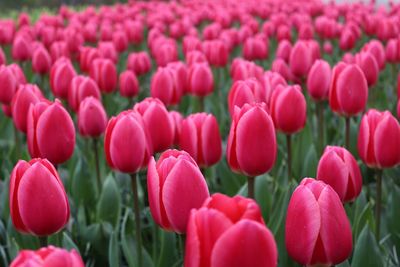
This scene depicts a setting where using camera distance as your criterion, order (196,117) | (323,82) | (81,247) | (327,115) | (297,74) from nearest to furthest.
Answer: (196,117) < (81,247) < (323,82) < (297,74) < (327,115)

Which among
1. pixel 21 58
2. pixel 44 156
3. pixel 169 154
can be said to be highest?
pixel 169 154

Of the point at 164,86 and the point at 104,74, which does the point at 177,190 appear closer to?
the point at 164,86

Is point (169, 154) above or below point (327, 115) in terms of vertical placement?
above

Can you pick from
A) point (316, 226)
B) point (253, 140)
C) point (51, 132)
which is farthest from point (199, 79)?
point (316, 226)

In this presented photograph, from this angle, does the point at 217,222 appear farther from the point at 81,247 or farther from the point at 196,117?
the point at 81,247

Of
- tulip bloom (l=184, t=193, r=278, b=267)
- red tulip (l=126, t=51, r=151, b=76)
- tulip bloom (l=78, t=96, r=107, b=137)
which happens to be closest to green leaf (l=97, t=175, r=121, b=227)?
tulip bloom (l=78, t=96, r=107, b=137)

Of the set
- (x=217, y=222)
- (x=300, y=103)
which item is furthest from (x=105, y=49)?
(x=217, y=222)

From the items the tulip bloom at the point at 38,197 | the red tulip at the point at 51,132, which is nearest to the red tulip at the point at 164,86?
the red tulip at the point at 51,132

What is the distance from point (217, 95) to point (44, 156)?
2710 millimetres

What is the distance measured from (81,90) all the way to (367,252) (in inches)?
62.1

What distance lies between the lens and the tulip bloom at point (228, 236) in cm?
97

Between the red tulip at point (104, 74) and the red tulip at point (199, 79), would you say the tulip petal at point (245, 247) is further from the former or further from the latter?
the red tulip at point (104, 74)

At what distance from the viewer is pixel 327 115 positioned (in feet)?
13.3

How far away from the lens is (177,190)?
53.6 inches
